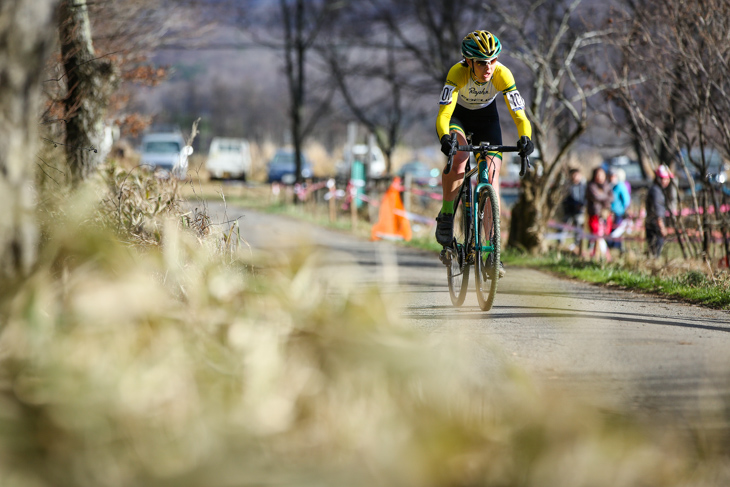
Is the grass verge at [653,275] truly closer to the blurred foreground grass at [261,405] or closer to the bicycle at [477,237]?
the bicycle at [477,237]

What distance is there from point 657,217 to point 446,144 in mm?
5892

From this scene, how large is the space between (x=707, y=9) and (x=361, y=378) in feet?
25.0

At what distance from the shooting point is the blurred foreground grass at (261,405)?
2330 millimetres

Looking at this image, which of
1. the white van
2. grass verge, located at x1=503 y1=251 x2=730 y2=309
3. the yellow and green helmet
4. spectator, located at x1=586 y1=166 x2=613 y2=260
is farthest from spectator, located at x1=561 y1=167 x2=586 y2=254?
the white van

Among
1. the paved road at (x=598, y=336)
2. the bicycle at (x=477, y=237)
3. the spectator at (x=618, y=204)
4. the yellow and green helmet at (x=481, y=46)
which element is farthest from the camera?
the spectator at (x=618, y=204)

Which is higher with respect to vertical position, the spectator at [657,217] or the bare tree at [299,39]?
the bare tree at [299,39]

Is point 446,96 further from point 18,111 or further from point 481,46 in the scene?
point 18,111

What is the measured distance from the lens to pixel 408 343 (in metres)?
2.89

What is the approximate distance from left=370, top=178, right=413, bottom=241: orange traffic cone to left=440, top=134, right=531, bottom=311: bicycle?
26.0 feet

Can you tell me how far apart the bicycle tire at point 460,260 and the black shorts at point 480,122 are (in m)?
0.57

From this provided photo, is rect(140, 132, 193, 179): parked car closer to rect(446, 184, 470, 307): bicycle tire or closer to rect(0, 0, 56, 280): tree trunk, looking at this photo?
rect(446, 184, 470, 307): bicycle tire

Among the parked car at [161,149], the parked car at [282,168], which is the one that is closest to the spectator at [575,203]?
the parked car at [161,149]

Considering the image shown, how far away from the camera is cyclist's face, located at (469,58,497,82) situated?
6449mm

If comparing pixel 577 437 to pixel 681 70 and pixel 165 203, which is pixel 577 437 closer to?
pixel 165 203
